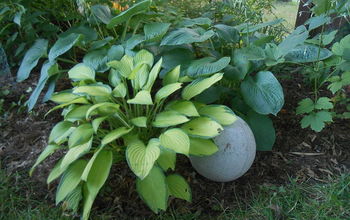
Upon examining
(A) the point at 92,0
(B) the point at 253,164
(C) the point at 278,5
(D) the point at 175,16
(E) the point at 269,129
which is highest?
(A) the point at 92,0

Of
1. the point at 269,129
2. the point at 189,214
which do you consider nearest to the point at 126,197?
the point at 189,214

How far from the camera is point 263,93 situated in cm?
195

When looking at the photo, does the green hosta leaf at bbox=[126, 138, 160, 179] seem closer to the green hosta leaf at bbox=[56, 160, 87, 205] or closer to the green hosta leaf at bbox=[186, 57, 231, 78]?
the green hosta leaf at bbox=[56, 160, 87, 205]

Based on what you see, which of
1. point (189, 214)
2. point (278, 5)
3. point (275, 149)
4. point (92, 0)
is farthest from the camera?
point (278, 5)

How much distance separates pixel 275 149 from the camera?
2178 millimetres

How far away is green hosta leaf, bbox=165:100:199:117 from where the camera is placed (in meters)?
1.70

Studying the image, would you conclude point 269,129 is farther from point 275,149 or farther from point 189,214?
point 189,214

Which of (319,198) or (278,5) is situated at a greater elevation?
(319,198)

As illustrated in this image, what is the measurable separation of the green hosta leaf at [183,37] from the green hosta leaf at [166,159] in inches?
26.9

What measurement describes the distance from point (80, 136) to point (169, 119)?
16.8 inches

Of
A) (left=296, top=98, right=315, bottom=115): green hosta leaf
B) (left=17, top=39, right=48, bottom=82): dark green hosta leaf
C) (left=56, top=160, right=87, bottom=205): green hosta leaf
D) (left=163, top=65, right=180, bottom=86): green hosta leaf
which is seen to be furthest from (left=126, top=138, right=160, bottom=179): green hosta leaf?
(left=17, top=39, right=48, bottom=82): dark green hosta leaf

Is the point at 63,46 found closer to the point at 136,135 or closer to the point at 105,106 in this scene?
the point at 105,106

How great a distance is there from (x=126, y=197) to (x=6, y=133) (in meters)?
0.98

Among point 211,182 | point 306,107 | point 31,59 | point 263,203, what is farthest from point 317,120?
point 31,59
